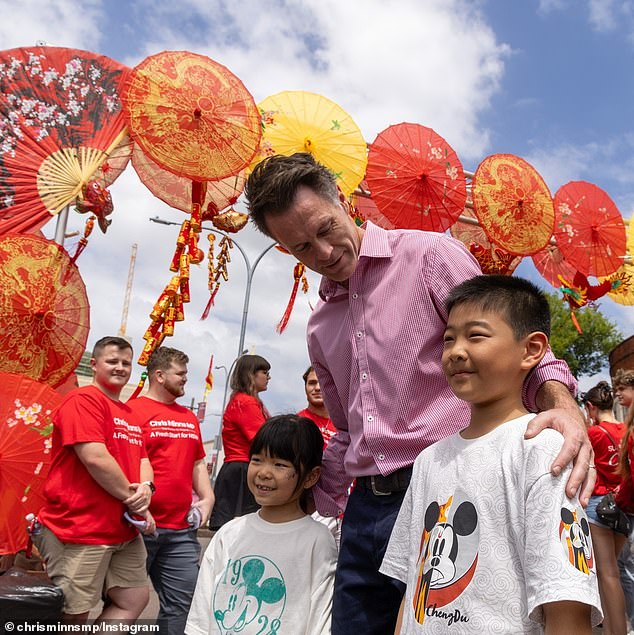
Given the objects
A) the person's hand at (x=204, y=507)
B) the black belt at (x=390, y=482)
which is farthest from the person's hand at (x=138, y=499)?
the black belt at (x=390, y=482)

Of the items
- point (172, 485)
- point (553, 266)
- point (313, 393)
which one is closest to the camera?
point (172, 485)

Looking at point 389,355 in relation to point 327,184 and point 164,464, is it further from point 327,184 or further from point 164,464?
point 164,464

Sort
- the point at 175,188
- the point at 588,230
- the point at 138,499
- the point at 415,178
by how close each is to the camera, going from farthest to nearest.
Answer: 1. the point at 588,230
2. the point at 415,178
3. the point at 175,188
4. the point at 138,499

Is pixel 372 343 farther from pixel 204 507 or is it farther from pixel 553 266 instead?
pixel 553 266

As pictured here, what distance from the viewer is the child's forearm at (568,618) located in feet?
4.14

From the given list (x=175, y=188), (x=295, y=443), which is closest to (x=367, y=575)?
(x=295, y=443)

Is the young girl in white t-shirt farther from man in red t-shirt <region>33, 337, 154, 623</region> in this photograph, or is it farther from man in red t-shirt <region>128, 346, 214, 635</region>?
man in red t-shirt <region>128, 346, 214, 635</region>

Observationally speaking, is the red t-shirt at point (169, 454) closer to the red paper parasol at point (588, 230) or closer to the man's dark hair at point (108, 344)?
the man's dark hair at point (108, 344)

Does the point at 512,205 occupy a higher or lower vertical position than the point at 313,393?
higher

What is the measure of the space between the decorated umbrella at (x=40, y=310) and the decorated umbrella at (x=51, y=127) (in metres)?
0.31

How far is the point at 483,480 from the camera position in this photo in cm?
147

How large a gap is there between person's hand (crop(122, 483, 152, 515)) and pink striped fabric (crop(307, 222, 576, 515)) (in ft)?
5.76

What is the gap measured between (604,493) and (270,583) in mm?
3590

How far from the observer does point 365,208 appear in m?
6.71
